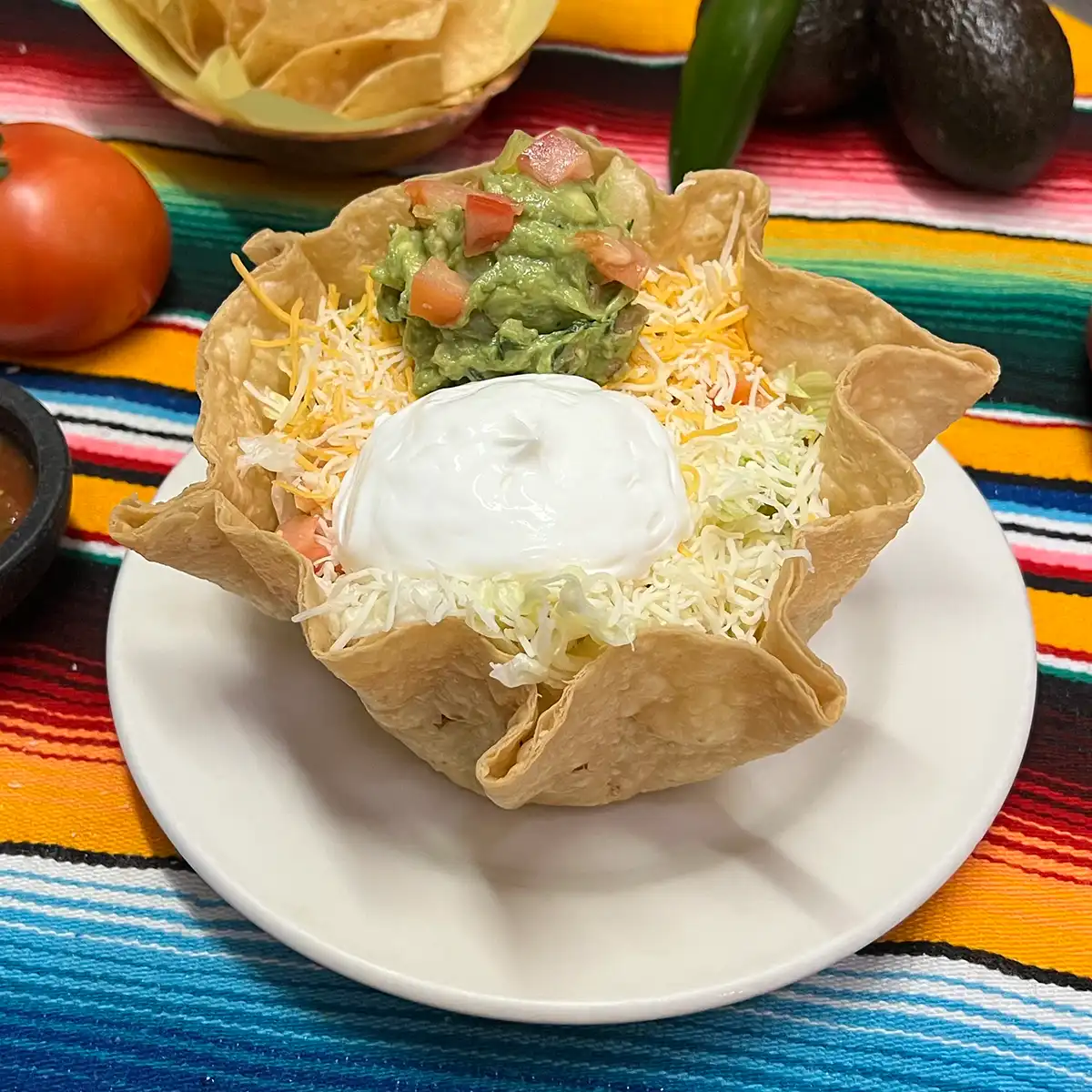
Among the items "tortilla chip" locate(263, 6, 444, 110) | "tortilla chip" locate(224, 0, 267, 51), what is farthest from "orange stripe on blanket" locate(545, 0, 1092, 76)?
"tortilla chip" locate(224, 0, 267, 51)

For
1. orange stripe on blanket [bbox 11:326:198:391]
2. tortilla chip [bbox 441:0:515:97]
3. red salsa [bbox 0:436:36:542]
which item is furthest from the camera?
tortilla chip [bbox 441:0:515:97]

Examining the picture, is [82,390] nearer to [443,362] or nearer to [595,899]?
[443,362]

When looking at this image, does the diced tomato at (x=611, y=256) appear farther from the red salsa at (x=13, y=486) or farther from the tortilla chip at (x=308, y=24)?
the tortilla chip at (x=308, y=24)

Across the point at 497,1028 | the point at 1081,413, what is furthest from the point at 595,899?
the point at 1081,413

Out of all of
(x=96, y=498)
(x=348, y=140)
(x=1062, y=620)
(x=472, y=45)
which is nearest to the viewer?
(x=1062, y=620)

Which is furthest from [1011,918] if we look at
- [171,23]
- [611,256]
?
[171,23]

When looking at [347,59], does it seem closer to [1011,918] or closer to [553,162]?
[553,162]

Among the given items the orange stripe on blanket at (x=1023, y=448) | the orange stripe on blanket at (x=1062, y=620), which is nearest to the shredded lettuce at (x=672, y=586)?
the orange stripe on blanket at (x=1062, y=620)

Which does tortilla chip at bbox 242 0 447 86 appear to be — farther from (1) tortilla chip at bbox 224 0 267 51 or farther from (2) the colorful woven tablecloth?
(2) the colorful woven tablecloth
